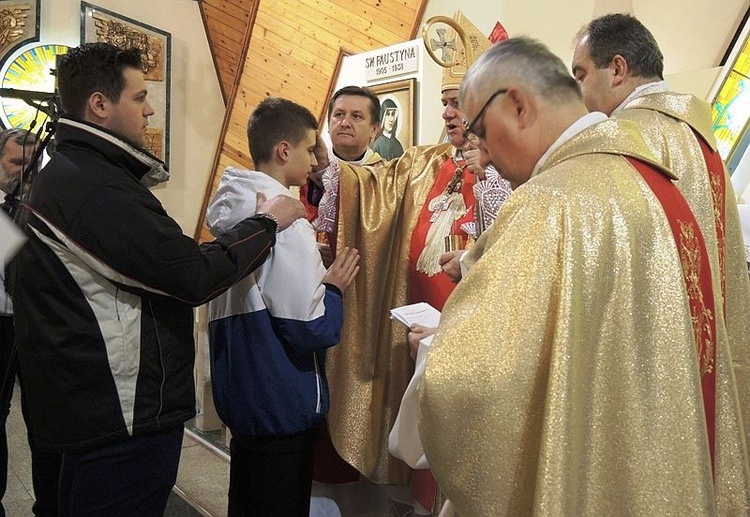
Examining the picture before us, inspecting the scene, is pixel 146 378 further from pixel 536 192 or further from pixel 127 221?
pixel 536 192

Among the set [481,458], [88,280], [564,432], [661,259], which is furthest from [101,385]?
[661,259]

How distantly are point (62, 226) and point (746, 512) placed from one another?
5.06 feet

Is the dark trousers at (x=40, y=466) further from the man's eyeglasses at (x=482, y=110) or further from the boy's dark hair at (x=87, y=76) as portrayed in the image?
the man's eyeglasses at (x=482, y=110)

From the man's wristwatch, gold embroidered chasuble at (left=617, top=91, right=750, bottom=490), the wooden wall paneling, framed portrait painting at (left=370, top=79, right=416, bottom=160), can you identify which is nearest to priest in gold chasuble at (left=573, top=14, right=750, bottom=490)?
gold embroidered chasuble at (left=617, top=91, right=750, bottom=490)

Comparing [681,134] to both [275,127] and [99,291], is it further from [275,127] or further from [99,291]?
[99,291]

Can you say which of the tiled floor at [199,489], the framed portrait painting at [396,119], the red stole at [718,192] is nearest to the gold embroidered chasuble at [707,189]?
the red stole at [718,192]

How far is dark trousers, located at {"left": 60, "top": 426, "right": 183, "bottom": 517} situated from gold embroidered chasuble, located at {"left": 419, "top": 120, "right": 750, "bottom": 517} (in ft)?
2.86

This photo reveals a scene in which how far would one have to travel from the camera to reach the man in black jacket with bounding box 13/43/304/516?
4.85 feet

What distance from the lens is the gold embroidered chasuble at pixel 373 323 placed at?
7.48 ft

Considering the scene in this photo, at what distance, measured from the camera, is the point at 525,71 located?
1.12m

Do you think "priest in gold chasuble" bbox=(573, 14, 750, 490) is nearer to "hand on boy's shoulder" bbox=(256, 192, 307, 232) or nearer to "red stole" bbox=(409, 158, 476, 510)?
"red stole" bbox=(409, 158, 476, 510)

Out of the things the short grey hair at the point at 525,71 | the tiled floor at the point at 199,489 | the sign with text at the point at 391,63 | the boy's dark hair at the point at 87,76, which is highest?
the sign with text at the point at 391,63

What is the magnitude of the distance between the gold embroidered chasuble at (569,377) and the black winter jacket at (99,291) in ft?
2.59

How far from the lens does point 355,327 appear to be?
2.34 meters
